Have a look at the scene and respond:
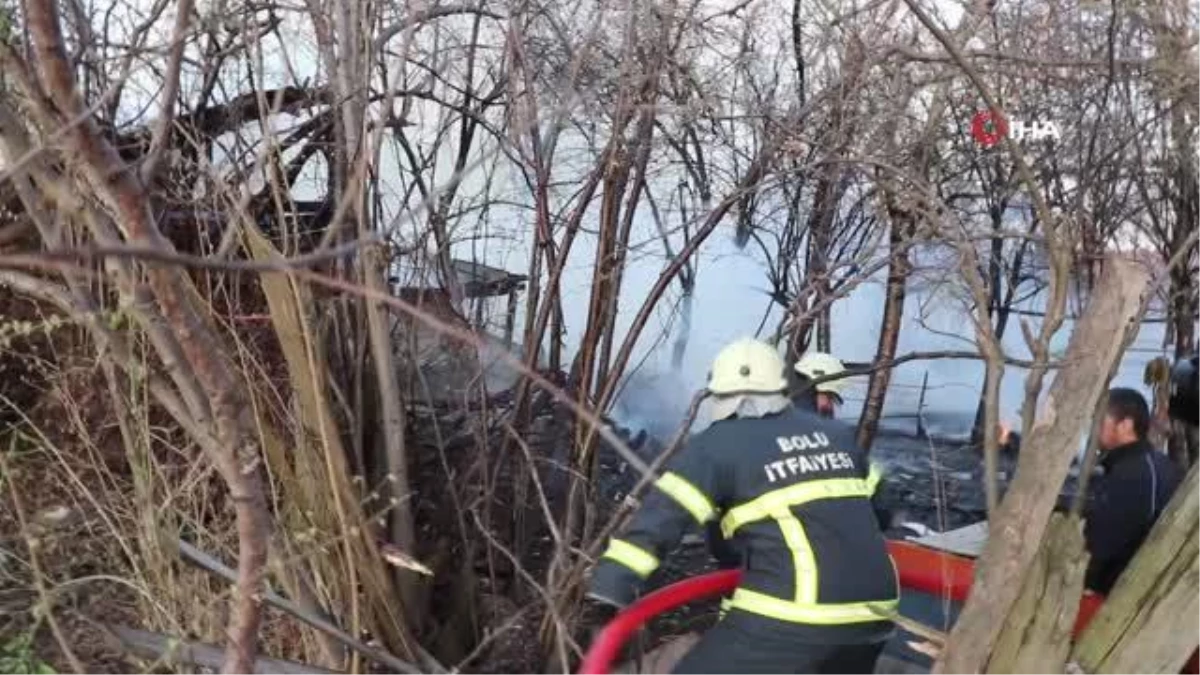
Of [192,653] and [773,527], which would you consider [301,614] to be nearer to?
[192,653]

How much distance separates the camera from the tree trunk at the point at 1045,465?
112 inches

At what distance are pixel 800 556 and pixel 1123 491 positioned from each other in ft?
5.97

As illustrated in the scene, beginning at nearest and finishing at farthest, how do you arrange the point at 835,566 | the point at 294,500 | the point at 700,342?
the point at 835,566
the point at 294,500
the point at 700,342

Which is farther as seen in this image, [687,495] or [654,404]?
[654,404]

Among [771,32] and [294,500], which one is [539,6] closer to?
[294,500]

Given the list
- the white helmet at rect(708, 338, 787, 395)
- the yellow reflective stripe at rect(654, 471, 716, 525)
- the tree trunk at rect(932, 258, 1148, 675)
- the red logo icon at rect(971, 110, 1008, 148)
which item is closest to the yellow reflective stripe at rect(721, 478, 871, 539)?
the yellow reflective stripe at rect(654, 471, 716, 525)

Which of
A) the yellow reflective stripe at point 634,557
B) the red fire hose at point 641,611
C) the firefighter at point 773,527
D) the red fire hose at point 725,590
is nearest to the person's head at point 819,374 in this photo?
the red fire hose at point 725,590

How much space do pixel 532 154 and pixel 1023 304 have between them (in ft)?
30.7

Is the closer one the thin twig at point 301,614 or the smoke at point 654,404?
the thin twig at point 301,614

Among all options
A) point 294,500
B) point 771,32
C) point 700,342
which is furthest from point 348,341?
point 700,342

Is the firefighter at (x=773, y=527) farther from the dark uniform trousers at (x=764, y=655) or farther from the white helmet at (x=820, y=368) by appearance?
the white helmet at (x=820, y=368)

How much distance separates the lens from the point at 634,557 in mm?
3510

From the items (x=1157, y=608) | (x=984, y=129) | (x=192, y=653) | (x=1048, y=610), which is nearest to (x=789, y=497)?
(x=1048, y=610)

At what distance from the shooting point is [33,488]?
17.3ft
